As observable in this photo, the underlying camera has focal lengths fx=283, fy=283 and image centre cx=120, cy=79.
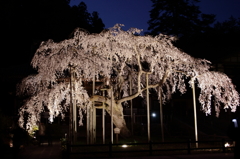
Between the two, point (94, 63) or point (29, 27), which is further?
point (29, 27)

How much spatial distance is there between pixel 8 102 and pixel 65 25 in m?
15.3

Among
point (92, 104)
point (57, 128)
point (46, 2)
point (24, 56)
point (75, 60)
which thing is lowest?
point (57, 128)

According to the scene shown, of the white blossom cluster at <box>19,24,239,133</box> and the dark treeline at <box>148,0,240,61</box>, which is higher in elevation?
the dark treeline at <box>148,0,240,61</box>

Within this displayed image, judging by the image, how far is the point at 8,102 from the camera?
2639cm

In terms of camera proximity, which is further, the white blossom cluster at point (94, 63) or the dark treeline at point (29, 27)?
the dark treeline at point (29, 27)

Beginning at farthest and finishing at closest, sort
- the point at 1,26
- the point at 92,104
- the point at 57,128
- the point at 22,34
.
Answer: the point at 22,34
the point at 1,26
the point at 57,128
the point at 92,104

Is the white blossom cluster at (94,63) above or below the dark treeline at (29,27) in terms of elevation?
below

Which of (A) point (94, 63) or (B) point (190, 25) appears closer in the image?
(A) point (94, 63)

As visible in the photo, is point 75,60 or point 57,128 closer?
point 75,60

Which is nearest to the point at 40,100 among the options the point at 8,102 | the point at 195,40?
the point at 8,102

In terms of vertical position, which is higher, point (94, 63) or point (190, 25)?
point (190, 25)

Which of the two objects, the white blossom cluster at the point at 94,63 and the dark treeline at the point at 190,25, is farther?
the dark treeline at the point at 190,25

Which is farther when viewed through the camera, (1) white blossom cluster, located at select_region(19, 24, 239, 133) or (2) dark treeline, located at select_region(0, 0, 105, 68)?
(2) dark treeline, located at select_region(0, 0, 105, 68)

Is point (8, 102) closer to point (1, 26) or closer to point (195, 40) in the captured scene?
point (1, 26)
